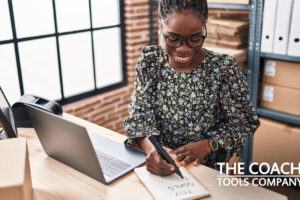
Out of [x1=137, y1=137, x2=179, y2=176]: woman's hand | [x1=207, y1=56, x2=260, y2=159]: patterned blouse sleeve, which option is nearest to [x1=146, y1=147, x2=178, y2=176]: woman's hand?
[x1=137, y1=137, x2=179, y2=176]: woman's hand

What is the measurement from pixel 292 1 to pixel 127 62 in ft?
4.82

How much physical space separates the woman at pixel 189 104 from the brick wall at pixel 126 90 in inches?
51.5

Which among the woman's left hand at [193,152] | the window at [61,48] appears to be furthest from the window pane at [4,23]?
the woman's left hand at [193,152]

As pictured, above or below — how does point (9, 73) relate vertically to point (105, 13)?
below

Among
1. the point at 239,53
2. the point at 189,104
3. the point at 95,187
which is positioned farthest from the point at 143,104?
the point at 239,53

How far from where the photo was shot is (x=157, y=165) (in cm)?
121

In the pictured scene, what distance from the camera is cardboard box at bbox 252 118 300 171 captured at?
2.31 metres

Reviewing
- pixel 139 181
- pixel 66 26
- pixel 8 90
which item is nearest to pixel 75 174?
pixel 139 181

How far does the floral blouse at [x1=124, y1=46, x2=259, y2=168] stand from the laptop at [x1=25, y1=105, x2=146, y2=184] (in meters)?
0.09

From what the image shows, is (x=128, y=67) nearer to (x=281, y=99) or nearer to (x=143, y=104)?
(x=281, y=99)

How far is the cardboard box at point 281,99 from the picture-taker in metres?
2.29

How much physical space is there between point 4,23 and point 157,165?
5.23 ft

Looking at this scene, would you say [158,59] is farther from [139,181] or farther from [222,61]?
[139,181]

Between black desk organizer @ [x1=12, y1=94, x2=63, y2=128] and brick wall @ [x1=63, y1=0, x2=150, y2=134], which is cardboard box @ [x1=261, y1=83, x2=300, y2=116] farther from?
black desk organizer @ [x1=12, y1=94, x2=63, y2=128]
